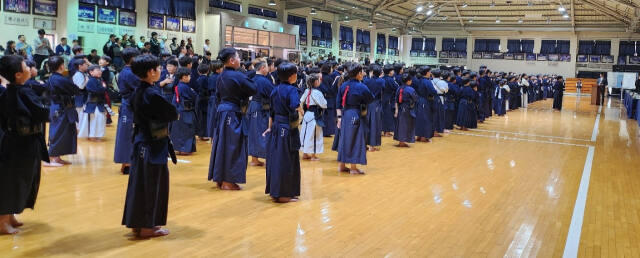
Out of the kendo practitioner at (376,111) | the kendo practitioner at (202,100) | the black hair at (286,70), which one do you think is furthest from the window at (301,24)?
the black hair at (286,70)

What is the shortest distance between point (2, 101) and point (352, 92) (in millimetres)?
3957

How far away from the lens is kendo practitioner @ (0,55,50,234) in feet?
13.1

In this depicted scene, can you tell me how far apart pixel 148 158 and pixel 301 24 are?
26.1 meters

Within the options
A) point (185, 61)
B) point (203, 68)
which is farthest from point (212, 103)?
point (185, 61)

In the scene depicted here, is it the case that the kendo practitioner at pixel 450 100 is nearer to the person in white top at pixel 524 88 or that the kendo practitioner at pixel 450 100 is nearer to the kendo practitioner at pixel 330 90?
the kendo practitioner at pixel 330 90

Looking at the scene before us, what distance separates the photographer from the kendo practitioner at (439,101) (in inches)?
430

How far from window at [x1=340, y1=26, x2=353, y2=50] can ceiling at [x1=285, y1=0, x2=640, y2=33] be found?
6.11 ft

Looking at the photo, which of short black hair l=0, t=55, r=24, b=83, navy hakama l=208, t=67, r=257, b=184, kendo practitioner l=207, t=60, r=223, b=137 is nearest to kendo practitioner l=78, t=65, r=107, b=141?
kendo practitioner l=207, t=60, r=223, b=137

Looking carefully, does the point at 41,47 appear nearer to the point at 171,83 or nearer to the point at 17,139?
the point at 171,83

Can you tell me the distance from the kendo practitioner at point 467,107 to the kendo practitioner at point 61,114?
915 centimetres

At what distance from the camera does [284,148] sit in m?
5.32

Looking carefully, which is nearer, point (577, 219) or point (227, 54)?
point (577, 219)

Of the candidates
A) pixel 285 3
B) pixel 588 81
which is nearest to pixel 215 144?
pixel 285 3

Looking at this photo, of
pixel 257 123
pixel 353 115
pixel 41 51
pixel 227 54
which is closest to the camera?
pixel 227 54
